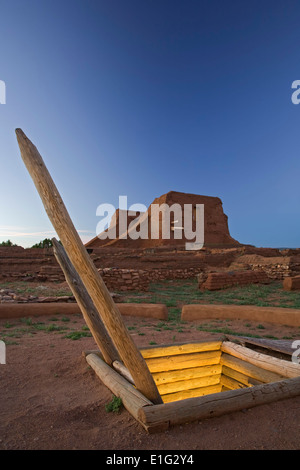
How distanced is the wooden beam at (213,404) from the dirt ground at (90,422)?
0.18 feet

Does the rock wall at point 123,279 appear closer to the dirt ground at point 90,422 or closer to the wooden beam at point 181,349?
the wooden beam at point 181,349

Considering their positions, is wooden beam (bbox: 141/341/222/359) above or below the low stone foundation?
below

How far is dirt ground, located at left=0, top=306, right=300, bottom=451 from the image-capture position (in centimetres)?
201

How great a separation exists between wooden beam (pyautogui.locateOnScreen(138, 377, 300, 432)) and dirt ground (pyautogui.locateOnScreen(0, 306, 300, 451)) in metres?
0.06

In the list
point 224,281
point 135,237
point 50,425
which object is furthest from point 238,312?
point 135,237

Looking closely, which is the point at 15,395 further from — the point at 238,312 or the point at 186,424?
the point at 238,312

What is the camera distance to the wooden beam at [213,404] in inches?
84.8

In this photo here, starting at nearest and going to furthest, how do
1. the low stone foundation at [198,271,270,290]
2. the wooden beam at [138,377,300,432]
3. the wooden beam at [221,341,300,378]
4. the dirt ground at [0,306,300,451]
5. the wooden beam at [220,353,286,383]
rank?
the dirt ground at [0,306,300,451], the wooden beam at [138,377,300,432], the wooden beam at [221,341,300,378], the wooden beam at [220,353,286,383], the low stone foundation at [198,271,270,290]

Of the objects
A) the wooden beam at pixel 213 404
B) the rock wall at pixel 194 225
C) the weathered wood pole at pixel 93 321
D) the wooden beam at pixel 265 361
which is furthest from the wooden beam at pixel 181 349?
the rock wall at pixel 194 225

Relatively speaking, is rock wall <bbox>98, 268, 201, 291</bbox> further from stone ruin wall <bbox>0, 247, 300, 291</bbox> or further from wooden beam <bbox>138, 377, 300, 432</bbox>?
wooden beam <bbox>138, 377, 300, 432</bbox>

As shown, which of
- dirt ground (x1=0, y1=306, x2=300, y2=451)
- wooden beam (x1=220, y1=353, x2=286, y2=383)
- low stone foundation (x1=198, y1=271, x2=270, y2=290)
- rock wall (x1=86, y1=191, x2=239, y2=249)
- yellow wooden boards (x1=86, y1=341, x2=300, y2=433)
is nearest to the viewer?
dirt ground (x1=0, y1=306, x2=300, y2=451)

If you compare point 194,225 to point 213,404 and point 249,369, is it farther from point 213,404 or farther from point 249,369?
point 213,404

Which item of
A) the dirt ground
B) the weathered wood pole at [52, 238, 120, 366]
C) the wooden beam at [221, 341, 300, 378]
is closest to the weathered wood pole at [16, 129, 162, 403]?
the dirt ground

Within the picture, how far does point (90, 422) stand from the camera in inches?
92.0
